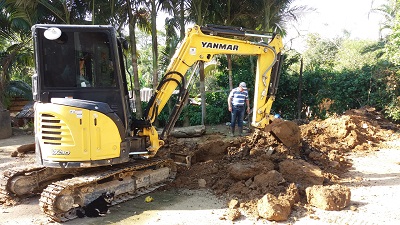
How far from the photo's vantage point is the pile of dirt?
5496mm

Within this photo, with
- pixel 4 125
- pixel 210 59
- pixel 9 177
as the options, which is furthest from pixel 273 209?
Answer: pixel 4 125

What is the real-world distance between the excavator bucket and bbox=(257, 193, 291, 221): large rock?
97.8 inches

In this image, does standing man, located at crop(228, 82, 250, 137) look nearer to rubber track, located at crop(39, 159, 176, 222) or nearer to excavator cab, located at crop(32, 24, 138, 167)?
rubber track, located at crop(39, 159, 176, 222)

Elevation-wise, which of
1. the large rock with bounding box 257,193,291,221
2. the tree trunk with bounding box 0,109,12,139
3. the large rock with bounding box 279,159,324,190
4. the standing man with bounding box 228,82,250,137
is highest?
the standing man with bounding box 228,82,250,137

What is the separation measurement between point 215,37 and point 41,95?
3168 mm

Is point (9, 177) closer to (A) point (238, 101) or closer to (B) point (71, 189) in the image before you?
(B) point (71, 189)

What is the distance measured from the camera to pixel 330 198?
4.92 meters

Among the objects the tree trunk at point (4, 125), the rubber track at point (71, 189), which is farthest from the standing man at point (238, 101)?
the tree trunk at point (4, 125)

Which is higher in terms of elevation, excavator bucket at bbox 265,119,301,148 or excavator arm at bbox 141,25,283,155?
excavator arm at bbox 141,25,283,155

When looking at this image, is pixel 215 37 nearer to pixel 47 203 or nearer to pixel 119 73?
pixel 119 73

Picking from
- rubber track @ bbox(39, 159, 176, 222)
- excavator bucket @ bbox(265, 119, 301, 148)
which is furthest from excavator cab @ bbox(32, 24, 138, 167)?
excavator bucket @ bbox(265, 119, 301, 148)

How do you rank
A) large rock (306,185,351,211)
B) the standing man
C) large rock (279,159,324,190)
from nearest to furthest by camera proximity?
large rock (306,185,351,211), large rock (279,159,324,190), the standing man

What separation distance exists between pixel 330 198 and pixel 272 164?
5.19 feet

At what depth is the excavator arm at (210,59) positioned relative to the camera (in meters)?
6.16
